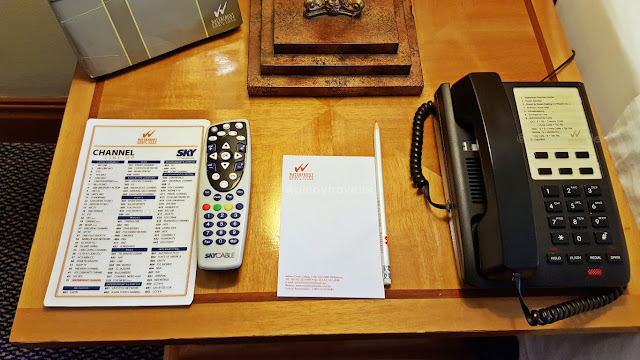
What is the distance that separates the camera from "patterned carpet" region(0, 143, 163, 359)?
1071 mm

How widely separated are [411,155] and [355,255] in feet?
0.57

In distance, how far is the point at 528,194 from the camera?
0.56 m

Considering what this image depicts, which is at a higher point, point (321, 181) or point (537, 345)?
point (321, 181)

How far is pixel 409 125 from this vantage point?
0.71 metres

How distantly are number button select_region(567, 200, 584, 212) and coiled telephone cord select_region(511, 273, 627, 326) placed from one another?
0.11 m

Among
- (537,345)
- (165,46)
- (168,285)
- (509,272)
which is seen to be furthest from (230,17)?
(537,345)

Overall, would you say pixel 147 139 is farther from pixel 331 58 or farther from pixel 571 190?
pixel 571 190

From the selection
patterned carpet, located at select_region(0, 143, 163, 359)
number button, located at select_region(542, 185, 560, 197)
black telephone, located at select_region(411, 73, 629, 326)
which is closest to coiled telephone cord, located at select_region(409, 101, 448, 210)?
black telephone, located at select_region(411, 73, 629, 326)

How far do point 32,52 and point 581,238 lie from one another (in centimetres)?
119

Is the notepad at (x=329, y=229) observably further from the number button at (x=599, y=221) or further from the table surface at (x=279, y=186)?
the number button at (x=599, y=221)

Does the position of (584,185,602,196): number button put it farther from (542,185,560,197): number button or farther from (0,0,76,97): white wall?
(0,0,76,97): white wall

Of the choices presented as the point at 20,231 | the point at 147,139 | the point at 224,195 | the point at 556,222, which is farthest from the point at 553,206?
the point at 20,231

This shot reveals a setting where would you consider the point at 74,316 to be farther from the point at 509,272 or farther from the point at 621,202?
the point at 621,202

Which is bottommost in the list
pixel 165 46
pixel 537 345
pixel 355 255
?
pixel 537 345
